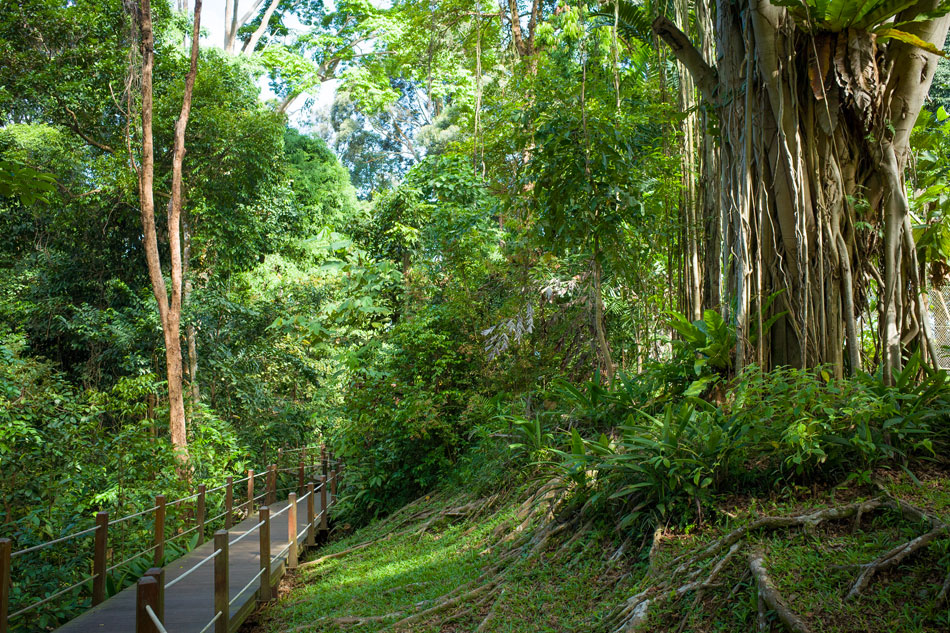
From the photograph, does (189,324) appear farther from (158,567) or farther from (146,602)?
(146,602)

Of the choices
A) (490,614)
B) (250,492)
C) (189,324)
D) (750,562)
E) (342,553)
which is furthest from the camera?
(189,324)

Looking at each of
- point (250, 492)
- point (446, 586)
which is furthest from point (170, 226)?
point (446, 586)

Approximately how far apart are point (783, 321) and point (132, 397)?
35.0ft

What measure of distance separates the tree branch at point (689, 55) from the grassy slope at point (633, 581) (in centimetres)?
314

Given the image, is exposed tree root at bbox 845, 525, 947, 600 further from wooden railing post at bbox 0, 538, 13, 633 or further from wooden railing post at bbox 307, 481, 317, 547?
wooden railing post at bbox 307, 481, 317, 547

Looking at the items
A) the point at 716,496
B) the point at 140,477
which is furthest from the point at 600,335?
the point at 140,477

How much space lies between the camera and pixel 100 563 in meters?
5.72

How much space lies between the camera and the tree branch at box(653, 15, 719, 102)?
4.95 metres

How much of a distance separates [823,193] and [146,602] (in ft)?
15.3

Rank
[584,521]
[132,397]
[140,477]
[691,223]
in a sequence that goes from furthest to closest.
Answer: [132,397], [140,477], [691,223], [584,521]

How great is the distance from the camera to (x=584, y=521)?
14.1 feet

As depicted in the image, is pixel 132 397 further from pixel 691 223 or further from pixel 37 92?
pixel 691 223

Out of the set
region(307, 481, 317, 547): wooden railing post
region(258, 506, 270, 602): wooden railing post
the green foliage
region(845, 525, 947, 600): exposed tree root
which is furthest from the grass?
region(845, 525, 947, 600): exposed tree root

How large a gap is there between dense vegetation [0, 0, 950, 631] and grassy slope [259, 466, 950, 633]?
0.03m
